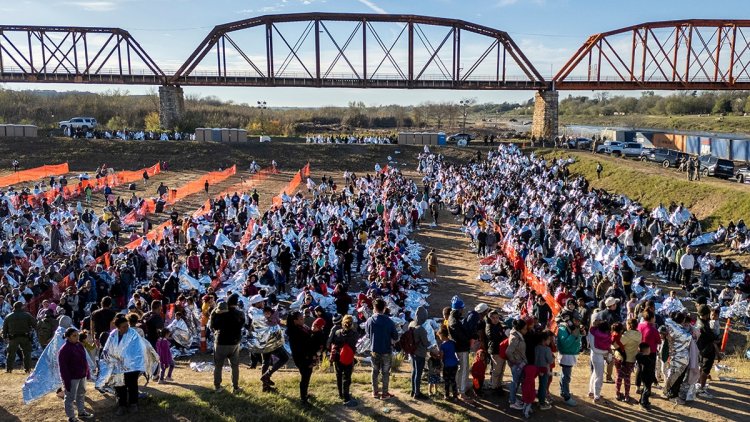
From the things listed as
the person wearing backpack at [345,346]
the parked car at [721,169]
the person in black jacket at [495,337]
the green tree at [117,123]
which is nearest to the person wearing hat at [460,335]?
the person in black jacket at [495,337]

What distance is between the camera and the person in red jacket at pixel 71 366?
754cm

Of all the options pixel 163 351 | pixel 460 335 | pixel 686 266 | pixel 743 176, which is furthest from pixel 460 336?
pixel 743 176

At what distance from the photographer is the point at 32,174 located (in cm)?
4553

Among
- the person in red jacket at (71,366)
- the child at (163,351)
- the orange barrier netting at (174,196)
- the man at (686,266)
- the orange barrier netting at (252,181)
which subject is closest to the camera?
the person in red jacket at (71,366)

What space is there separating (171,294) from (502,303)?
8761 millimetres

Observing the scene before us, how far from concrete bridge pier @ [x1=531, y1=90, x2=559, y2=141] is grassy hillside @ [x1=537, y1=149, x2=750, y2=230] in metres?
18.5

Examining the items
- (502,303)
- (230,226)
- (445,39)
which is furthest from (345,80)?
(502,303)

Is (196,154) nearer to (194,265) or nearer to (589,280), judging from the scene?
(194,265)

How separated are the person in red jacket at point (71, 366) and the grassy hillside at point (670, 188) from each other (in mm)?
26157

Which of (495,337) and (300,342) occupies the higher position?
(300,342)

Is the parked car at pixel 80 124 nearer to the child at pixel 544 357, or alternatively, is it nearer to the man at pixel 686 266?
the man at pixel 686 266

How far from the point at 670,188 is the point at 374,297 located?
2560 centimetres

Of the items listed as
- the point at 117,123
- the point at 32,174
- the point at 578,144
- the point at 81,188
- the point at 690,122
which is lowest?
the point at 81,188

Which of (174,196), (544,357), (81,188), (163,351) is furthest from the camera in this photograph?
(81,188)
